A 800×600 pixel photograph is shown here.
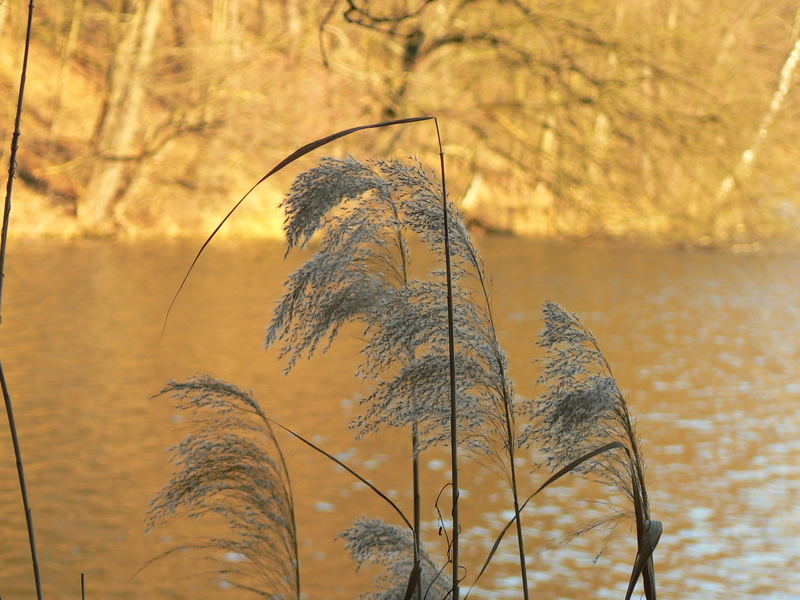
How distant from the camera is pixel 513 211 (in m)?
17.6

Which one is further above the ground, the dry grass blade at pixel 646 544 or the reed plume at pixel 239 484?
the dry grass blade at pixel 646 544

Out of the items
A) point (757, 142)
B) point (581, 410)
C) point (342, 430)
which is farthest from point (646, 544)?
point (757, 142)

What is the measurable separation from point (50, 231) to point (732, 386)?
952 centimetres

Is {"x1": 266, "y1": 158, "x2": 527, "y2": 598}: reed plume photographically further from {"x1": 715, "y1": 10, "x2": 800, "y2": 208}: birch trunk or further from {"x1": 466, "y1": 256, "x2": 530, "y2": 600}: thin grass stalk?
{"x1": 715, "y1": 10, "x2": 800, "y2": 208}: birch trunk

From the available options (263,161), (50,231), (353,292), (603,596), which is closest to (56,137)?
(50,231)

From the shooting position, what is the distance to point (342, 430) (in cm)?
650

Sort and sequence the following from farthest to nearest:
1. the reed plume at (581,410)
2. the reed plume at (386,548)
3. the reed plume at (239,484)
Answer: the reed plume at (386,548), the reed plume at (239,484), the reed plume at (581,410)

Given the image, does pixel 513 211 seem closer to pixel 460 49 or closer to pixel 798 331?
pixel 460 49

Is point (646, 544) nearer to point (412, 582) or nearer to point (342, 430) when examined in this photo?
point (412, 582)

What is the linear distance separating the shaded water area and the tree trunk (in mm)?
1762

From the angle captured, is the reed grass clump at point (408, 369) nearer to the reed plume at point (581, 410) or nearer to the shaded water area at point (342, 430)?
the reed plume at point (581, 410)

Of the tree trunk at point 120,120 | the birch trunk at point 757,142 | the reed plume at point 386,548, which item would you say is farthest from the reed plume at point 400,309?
the tree trunk at point 120,120

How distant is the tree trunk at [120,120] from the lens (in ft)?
49.3

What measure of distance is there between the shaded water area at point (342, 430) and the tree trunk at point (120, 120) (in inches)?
→ 69.4
